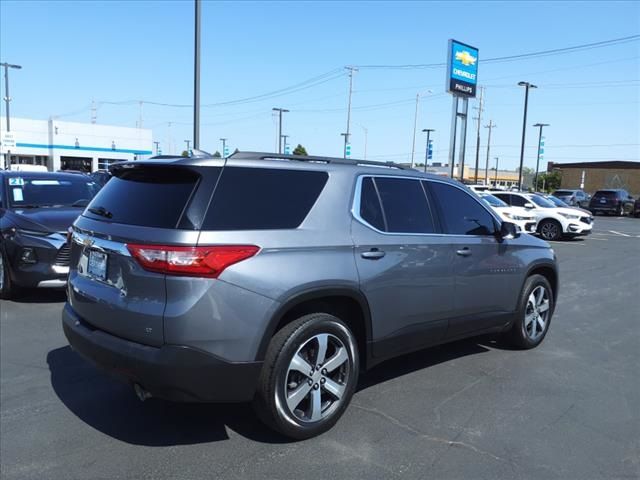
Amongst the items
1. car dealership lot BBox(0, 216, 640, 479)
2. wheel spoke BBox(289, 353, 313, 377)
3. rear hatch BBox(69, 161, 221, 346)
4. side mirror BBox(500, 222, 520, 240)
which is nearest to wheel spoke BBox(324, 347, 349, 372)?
wheel spoke BBox(289, 353, 313, 377)

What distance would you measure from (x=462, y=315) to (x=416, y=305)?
0.68m

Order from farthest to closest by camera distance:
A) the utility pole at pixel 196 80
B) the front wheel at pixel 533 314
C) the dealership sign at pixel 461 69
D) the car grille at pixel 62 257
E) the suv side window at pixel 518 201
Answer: the dealership sign at pixel 461 69 → the suv side window at pixel 518 201 → the utility pole at pixel 196 80 → the car grille at pixel 62 257 → the front wheel at pixel 533 314

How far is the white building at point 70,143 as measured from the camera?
54.3 meters

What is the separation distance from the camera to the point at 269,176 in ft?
11.6

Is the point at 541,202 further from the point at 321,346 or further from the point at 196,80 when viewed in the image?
the point at 321,346

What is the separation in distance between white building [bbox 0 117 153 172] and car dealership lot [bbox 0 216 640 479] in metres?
50.3

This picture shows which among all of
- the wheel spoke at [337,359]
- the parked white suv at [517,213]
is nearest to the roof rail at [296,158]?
the wheel spoke at [337,359]

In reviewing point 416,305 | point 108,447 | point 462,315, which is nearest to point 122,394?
point 108,447

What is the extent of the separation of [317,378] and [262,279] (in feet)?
2.72

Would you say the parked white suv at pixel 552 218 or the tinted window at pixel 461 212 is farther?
the parked white suv at pixel 552 218

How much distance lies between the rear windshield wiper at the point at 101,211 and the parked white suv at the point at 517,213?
16.0m

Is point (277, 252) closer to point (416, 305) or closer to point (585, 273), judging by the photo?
point (416, 305)

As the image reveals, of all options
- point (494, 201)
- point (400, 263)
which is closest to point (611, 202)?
point (494, 201)

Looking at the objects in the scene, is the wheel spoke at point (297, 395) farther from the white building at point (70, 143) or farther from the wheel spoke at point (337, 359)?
the white building at point (70, 143)
